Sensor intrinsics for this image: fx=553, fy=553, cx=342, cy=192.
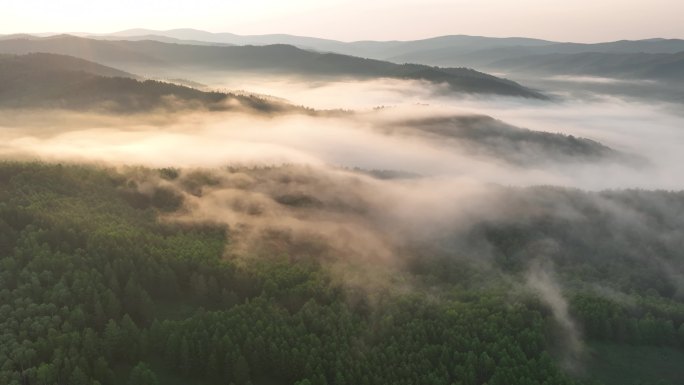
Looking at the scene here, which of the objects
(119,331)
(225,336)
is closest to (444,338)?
(225,336)

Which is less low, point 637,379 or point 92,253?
point 92,253

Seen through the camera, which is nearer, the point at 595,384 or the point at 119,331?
the point at 119,331

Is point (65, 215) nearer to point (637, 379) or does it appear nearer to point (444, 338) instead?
point (444, 338)

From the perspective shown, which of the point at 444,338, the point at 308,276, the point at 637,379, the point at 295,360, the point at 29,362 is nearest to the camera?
the point at 29,362

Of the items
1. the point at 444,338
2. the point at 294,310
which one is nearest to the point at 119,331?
the point at 294,310

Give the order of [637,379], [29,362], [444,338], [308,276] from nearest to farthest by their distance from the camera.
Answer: [29,362] < [444,338] < [637,379] < [308,276]

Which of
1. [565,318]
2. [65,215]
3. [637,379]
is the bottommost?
[637,379]
